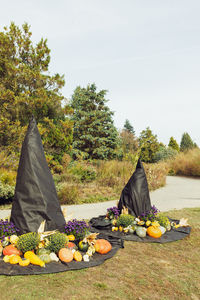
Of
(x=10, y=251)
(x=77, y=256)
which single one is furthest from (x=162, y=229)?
(x=10, y=251)

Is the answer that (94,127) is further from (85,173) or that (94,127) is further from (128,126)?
(128,126)

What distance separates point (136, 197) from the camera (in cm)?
491

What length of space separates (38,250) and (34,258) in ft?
0.56

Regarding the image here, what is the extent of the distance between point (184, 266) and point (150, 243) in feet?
3.12

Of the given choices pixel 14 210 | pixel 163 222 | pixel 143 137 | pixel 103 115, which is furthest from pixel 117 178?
pixel 143 137

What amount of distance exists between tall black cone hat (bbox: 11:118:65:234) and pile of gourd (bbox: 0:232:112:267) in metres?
0.22

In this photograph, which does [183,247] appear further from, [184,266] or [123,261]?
[123,261]

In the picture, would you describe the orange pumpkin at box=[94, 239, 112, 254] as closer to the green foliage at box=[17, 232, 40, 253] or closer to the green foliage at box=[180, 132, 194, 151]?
the green foliage at box=[17, 232, 40, 253]

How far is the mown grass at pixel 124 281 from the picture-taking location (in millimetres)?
2518

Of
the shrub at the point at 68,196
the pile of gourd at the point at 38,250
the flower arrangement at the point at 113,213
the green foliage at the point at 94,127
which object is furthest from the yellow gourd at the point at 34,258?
the green foliage at the point at 94,127

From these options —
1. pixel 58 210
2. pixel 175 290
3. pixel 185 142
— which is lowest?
pixel 175 290

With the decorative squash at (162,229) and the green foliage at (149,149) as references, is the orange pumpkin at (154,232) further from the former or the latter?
the green foliage at (149,149)

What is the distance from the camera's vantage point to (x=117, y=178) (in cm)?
1088

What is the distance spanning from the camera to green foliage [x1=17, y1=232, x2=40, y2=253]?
3164 mm
